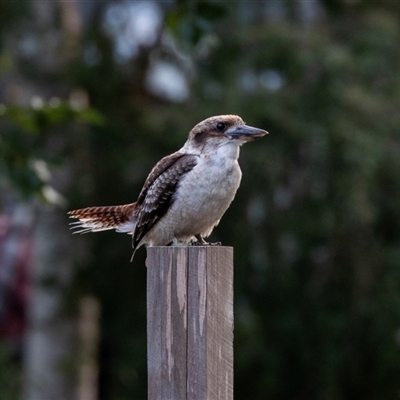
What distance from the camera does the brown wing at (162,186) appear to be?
150 inches

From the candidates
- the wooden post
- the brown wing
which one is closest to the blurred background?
the brown wing

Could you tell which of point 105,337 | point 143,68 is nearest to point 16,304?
point 105,337

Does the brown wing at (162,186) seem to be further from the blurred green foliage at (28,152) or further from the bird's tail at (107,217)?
the blurred green foliage at (28,152)

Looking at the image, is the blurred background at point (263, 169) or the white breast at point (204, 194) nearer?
the white breast at point (204, 194)

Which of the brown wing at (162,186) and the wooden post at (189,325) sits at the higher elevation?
the brown wing at (162,186)

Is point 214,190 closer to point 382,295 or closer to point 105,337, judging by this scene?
point 382,295

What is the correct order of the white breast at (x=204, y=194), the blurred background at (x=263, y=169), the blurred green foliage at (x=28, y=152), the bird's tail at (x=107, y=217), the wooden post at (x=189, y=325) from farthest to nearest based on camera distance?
1. the blurred background at (x=263, y=169)
2. the blurred green foliage at (x=28, y=152)
3. the bird's tail at (x=107, y=217)
4. the white breast at (x=204, y=194)
5. the wooden post at (x=189, y=325)

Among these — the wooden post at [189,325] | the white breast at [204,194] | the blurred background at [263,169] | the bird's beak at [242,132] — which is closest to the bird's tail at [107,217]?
the white breast at [204,194]

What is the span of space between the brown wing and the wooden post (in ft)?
3.21

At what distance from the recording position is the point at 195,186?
3711 mm

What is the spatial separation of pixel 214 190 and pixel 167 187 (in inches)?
9.2

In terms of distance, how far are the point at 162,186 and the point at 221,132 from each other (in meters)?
0.33

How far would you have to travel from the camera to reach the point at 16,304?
9734mm

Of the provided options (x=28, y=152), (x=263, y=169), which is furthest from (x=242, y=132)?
(x=263, y=169)
